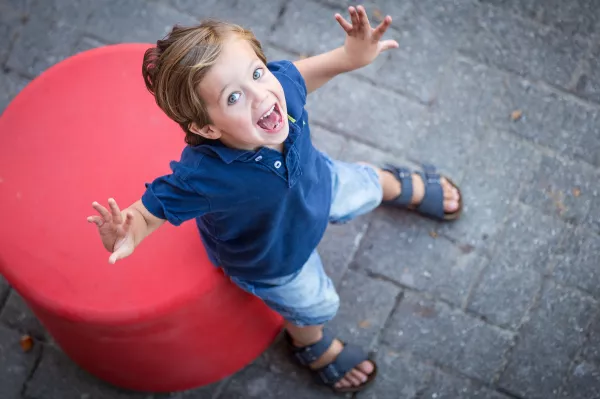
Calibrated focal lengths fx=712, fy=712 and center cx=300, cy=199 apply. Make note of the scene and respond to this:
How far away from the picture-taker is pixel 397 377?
8.20ft

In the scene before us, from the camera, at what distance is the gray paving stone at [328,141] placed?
106 inches

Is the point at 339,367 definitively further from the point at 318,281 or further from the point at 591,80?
the point at 591,80

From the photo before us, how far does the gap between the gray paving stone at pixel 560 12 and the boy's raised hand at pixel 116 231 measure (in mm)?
1897

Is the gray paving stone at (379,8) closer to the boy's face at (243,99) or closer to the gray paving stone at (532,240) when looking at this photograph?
the gray paving stone at (532,240)

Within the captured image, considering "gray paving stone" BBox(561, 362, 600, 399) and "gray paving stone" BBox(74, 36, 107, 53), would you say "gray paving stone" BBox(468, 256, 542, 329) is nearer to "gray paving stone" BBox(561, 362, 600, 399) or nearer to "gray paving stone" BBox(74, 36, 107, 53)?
"gray paving stone" BBox(561, 362, 600, 399)

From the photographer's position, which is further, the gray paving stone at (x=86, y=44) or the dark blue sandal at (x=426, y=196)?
the gray paving stone at (x=86, y=44)

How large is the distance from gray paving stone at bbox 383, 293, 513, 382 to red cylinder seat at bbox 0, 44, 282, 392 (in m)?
0.69

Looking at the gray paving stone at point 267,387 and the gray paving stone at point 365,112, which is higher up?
the gray paving stone at point 365,112

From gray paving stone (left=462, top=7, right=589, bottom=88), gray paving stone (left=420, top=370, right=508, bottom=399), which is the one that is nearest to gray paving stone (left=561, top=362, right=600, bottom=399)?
gray paving stone (left=420, top=370, right=508, bottom=399)

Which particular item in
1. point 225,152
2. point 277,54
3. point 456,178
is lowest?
point 456,178

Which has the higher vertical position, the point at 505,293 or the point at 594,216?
the point at 594,216

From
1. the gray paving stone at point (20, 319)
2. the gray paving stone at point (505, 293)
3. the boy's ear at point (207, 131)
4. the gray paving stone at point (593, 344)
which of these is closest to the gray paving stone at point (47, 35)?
the gray paving stone at point (20, 319)

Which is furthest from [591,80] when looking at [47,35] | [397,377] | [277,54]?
[47,35]

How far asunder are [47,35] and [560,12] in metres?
2.03
